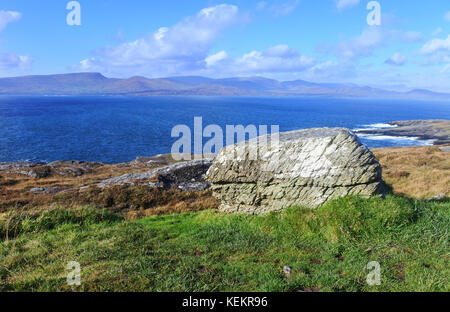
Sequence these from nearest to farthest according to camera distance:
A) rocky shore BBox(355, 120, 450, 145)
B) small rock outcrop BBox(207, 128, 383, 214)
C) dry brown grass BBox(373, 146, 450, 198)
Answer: small rock outcrop BBox(207, 128, 383, 214)
dry brown grass BBox(373, 146, 450, 198)
rocky shore BBox(355, 120, 450, 145)

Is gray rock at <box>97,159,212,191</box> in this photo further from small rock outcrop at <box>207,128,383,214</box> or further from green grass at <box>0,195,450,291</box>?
green grass at <box>0,195,450,291</box>

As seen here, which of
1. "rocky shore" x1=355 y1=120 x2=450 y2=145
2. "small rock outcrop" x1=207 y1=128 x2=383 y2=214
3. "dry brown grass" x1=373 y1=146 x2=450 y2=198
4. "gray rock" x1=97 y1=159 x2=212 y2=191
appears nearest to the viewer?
"small rock outcrop" x1=207 y1=128 x2=383 y2=214

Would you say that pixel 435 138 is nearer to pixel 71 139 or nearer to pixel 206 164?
pixel 206 164

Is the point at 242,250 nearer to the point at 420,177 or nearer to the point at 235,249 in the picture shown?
the point at 235,249

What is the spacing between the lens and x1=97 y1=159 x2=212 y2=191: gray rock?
24.8m

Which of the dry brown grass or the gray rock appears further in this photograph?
the gray rock

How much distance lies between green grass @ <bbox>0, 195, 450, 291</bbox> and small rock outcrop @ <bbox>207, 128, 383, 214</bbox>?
86 centimetres

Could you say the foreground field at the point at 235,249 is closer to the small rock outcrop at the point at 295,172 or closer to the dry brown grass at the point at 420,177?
the small rock outcrop at the point at 295,172

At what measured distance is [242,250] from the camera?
424 inches

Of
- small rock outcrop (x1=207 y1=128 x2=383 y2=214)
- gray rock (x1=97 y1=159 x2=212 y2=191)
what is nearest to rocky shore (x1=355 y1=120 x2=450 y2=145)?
gray rock (x1=97 y1=159 x2=212 y2=191)

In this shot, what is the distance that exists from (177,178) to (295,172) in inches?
595

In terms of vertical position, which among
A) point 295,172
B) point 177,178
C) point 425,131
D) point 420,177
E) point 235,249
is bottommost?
point 425,131

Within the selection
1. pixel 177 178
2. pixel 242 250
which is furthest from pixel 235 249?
pixel 177 178

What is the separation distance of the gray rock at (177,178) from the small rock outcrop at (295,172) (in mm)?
9836
